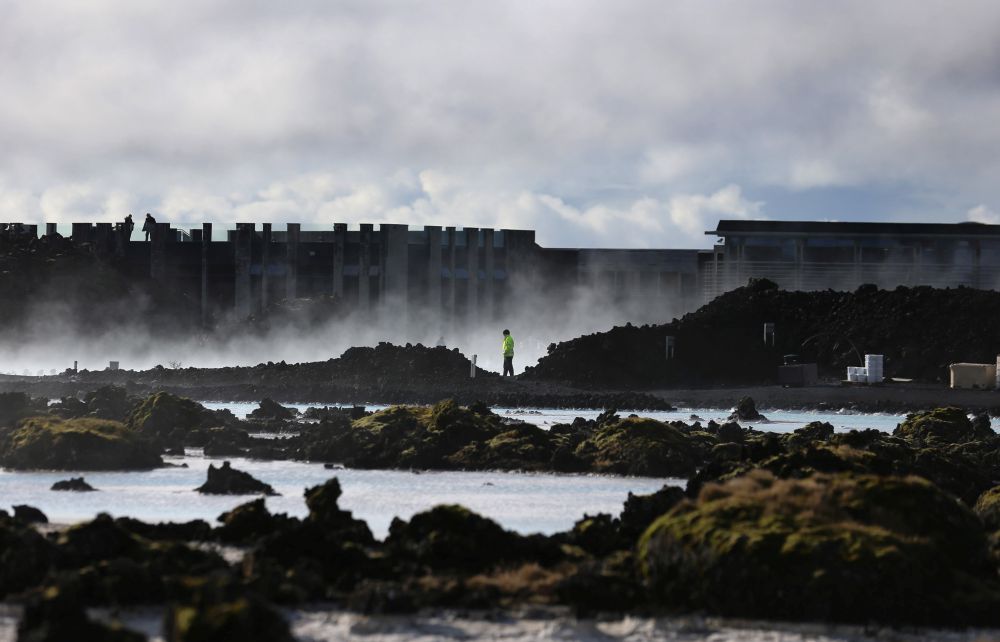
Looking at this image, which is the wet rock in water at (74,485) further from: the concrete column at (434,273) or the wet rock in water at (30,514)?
the concrete column at (434,273)

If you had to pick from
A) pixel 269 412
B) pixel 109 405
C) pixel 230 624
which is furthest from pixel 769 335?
pixel 230 624

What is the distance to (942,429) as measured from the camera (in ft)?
99.0

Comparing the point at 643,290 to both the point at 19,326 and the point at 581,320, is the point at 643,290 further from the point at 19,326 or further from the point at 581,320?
the point at 19,326

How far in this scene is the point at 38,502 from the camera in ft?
70.5

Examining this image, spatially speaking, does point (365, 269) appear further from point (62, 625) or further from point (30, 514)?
point (62, 625)

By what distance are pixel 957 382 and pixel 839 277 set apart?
21302 mm

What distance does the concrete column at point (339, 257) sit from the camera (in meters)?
76.4

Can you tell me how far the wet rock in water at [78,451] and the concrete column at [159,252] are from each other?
5301cm

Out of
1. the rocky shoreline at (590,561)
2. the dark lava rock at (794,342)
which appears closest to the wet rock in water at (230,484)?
the rocky shoreline at (590,561)

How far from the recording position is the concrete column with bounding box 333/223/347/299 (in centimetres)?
7638

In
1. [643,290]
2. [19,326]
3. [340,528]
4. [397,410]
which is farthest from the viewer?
[19,326]

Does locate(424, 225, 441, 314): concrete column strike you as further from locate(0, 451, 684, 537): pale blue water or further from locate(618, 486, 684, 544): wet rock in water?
locate(618, 486, 684, 544): wet rock in water

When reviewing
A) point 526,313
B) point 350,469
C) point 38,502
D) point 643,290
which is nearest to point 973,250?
point 643,290

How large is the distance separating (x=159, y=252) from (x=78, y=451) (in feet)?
178
